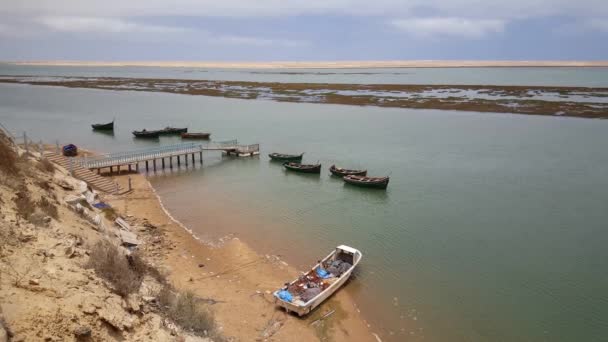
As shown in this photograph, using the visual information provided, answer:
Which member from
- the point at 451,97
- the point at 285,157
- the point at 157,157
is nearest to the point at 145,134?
the point at 157,157

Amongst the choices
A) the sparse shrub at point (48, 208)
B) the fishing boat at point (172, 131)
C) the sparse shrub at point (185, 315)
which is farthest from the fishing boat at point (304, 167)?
the sparse shrub at point (185, 315)

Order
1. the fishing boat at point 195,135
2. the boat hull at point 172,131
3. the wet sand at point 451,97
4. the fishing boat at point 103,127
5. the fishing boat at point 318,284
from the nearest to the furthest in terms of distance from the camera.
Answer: the fishing boat at point 318,284
the fishing boat at point 195,135
the boat hull at point 172,131
the fishing boat at point 103,127
the wet sand at point 451,97

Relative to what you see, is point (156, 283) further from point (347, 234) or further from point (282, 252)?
point (347, 234)

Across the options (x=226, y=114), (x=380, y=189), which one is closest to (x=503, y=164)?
(x=380, y=189)

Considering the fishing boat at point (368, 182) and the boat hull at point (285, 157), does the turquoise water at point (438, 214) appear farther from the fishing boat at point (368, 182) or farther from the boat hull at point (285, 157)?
the boat hull at point (285, 157)

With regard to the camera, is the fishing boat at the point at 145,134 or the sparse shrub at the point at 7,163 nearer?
the sparse shrub at the point at 7,163

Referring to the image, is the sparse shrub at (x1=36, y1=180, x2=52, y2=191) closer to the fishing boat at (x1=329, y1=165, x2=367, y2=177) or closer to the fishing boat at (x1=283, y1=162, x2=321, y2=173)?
the fishing boat at (x1=283, y1=162, x2=321, y2=173)
